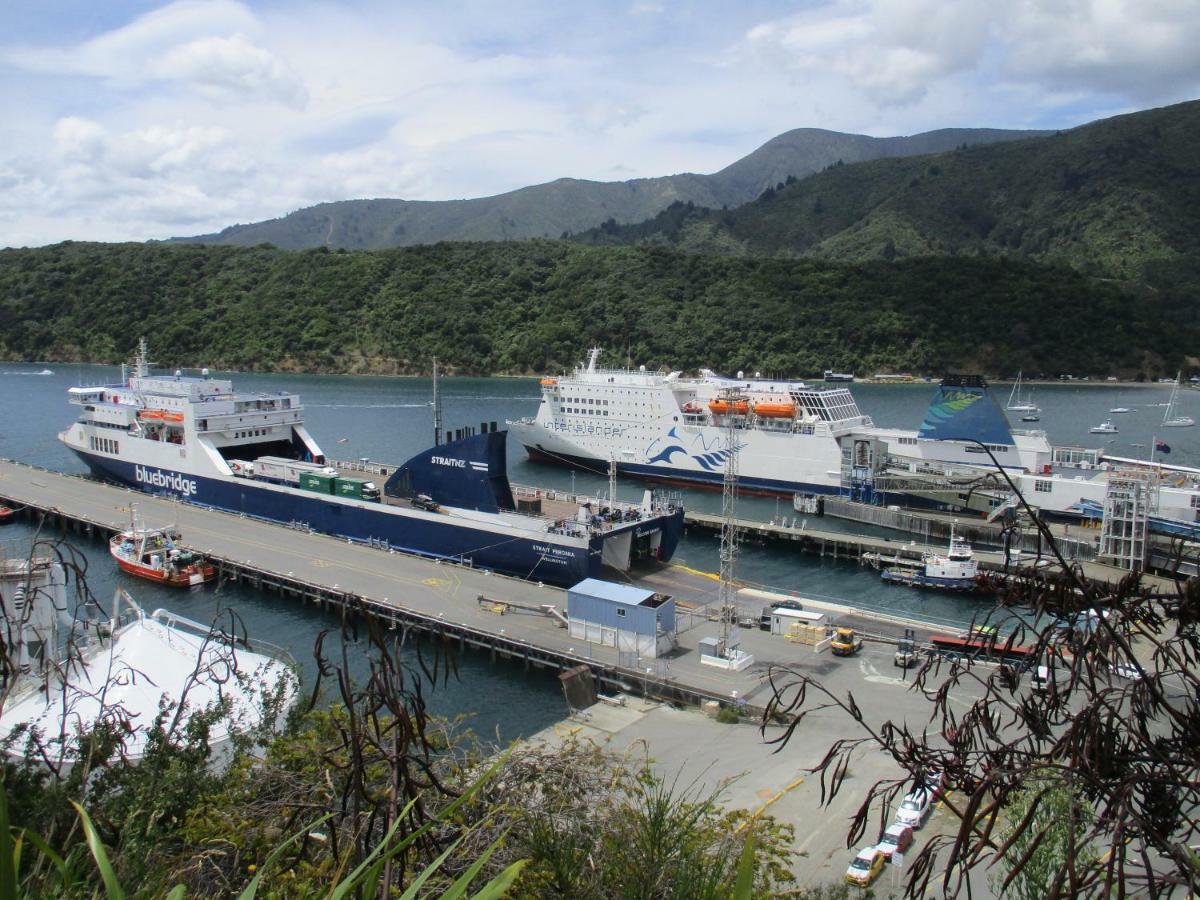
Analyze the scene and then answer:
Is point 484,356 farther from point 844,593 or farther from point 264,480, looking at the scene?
point 844,593

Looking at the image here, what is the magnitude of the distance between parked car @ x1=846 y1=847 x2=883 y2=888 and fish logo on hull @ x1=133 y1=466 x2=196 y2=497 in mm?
23805

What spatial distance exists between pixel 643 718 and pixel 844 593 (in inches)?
424

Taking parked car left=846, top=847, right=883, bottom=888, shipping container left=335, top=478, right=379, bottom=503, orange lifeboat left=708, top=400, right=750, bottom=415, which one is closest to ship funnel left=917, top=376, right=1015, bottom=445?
orange lifeboat left=708, top=400, right=750, bottom=415

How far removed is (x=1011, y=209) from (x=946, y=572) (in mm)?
142368

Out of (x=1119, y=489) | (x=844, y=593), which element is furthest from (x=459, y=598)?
(x=1119, y=489)

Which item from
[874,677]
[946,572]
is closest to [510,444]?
[946,572]

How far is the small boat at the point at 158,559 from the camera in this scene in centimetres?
2147

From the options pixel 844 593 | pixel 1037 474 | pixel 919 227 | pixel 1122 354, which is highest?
pixel 919 227

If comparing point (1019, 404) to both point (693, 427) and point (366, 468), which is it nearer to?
point (693, 427)

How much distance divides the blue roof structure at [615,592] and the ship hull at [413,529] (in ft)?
8.42

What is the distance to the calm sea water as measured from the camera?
16547 mm

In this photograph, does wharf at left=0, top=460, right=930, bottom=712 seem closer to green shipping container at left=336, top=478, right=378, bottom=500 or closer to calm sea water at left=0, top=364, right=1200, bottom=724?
calm sea water at left=0, top=364, right=1200, bottom=724

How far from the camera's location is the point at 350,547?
2305 centimetres

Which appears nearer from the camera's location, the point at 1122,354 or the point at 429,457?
the point at 429,457
